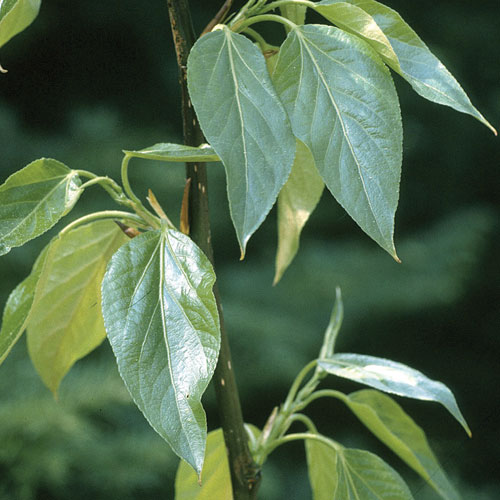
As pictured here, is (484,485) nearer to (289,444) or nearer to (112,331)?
(289,444)

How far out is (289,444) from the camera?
140 centimetres

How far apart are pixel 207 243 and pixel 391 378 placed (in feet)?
0.43

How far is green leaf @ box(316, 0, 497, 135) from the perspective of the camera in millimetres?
327

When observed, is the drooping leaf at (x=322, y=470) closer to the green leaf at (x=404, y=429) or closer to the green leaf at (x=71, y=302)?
the green leaf at (x=404, y=429)

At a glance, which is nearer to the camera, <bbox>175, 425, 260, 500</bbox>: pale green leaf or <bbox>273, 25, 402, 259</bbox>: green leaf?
<bbox>273, 25, 402, 259</bbox>: green leaf

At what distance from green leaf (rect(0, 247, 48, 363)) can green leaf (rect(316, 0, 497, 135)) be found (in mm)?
190

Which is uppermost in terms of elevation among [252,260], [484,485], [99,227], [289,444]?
[99,227]

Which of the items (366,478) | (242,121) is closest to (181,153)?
(242,121)

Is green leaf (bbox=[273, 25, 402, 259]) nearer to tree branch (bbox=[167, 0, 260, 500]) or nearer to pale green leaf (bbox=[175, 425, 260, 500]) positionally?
tree branch (bbox=[167, 0, 260, 500])

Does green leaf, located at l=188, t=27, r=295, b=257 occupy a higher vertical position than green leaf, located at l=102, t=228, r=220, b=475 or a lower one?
higher

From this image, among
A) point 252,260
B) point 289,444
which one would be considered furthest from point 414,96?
point 289,444

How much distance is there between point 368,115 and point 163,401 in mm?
150

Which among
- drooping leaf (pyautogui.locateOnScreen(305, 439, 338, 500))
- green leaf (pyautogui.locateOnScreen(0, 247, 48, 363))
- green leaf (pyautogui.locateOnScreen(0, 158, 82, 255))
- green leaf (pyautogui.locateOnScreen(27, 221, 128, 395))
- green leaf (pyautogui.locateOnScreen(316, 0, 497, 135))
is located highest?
green leaf (pyautogui.locateOnScreen(316, 0, 497, 135))

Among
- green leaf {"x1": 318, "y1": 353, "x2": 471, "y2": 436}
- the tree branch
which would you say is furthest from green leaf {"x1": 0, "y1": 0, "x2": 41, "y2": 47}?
green leaf {"x1": 318, "y1": 353, "x2": 471, "y2": 436}
